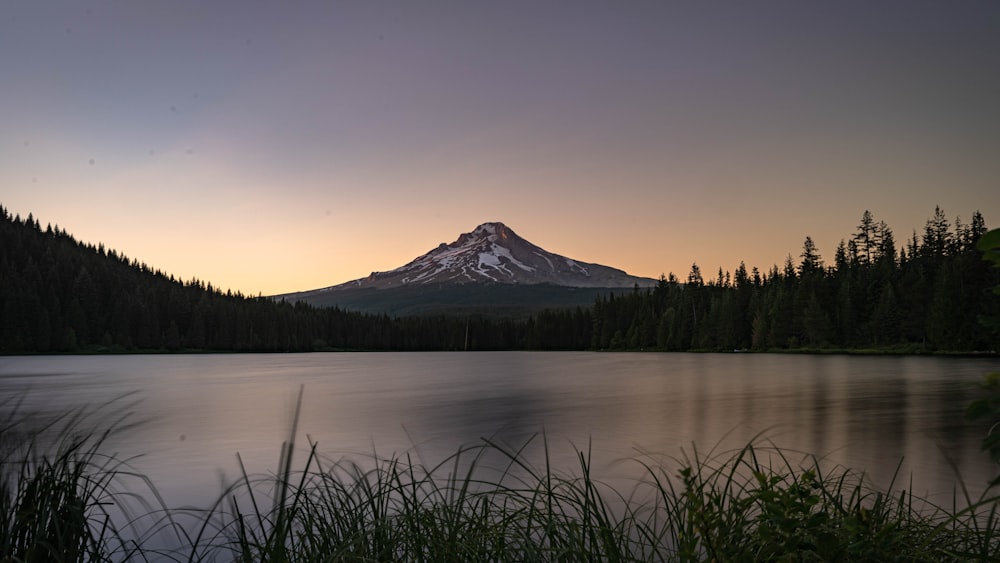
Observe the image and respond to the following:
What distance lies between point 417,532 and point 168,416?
945 inches

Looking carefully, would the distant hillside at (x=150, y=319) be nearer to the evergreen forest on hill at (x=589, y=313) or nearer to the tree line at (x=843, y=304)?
the evergreen forest on hill at (x=589, y=313)

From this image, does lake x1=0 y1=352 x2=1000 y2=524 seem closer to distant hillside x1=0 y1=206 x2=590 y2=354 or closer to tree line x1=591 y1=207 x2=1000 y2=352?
tree line x1=591 y1=207 x2=1000 y2=352

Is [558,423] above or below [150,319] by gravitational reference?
below

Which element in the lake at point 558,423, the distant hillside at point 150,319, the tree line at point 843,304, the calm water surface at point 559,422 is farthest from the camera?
the distant hillside at point 150,319

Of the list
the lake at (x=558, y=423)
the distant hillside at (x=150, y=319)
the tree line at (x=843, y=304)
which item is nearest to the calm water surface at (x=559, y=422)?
the lake at (x=558, y=423)

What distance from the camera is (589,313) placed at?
164m

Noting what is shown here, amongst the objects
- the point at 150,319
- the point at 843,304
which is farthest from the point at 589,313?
the point at 150,319

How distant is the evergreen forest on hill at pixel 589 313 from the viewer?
3489 inches

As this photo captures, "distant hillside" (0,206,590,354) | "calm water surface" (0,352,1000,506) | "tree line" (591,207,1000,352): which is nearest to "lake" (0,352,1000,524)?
"calm water surface" (0,352,1000,506)

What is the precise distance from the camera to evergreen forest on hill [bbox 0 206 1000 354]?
291 feet

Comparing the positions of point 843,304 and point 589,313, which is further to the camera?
point 589,313

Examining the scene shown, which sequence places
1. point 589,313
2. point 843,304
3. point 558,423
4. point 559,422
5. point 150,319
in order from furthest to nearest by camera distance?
point 589,313 < point 150,319 < point 843,304 < point 559,422 < point 558,423

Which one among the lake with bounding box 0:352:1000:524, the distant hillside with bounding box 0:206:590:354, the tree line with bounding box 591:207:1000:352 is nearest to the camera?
the lake with bounding box 0:352:1000:524

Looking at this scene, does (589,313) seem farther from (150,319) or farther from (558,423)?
(558,423)
